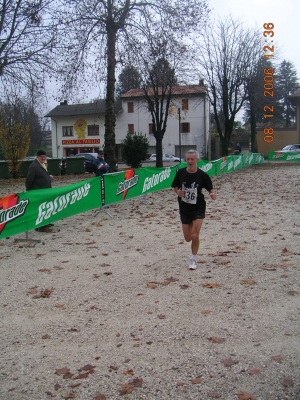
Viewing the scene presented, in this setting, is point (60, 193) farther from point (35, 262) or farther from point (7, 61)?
point (7, 61)

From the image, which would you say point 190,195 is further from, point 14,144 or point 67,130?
point 67,130

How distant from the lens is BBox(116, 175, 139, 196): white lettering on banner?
13102 mm

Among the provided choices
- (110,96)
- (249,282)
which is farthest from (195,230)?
(110,96)

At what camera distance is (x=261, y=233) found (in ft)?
31.9

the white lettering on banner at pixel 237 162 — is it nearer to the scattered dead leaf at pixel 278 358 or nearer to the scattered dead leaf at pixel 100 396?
the scattered dead leaf at pixel 278 358

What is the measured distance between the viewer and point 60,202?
10.0 meters

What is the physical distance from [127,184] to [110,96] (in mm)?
9101

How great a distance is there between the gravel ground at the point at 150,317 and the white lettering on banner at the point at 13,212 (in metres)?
0.69

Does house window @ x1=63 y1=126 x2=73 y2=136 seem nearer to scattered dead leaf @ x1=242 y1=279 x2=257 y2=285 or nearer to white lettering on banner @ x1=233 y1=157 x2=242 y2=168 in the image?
white lettering on banner @ x1=233 y1=157 x2=242 y2=168

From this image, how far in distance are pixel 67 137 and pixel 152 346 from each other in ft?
217

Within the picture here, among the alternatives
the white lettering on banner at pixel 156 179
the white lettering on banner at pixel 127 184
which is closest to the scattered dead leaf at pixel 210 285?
the white lettering on banner at pixel 127 184

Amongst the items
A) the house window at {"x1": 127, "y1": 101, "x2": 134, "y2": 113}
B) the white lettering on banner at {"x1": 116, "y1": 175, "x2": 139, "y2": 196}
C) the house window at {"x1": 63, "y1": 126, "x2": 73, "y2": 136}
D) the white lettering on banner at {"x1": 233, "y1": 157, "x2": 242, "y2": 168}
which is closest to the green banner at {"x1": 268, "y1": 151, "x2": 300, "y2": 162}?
the white lettering on banner at {"x1": 233, "y1": 157, "x2": 242, "y2": 168}

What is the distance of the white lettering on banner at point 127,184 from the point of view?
1310 centimetres

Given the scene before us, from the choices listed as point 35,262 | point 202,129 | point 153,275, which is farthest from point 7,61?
point 202,129
